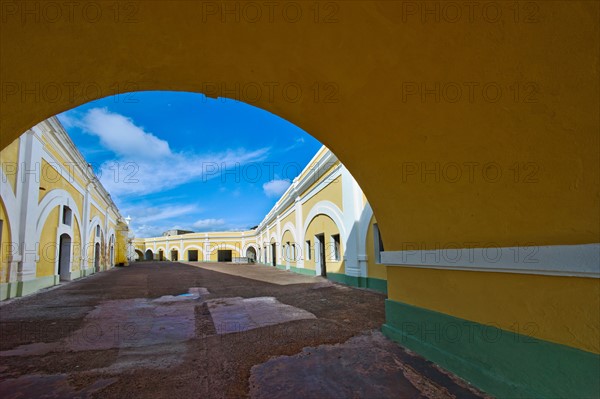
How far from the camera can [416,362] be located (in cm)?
340

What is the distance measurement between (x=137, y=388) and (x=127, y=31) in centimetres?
307

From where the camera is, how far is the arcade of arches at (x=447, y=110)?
2.20m

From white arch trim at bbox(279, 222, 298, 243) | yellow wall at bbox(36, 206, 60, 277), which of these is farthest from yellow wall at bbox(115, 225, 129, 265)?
yellow wall at bbox(36, 206, 60, 277)

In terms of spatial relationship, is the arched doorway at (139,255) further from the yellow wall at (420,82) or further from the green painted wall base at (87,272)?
the yellow wall at (420,82)

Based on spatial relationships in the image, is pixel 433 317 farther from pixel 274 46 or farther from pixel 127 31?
pixel 127 31

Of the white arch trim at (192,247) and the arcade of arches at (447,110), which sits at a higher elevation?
the arcade of arches at (447,110)

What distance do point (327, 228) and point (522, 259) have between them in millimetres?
10147

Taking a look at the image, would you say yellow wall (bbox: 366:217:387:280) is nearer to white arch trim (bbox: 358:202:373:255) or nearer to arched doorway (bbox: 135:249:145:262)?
white arch trim (bbox: 358:202:373:255)

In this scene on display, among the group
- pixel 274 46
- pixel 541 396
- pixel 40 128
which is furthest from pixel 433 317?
pixel 40 128

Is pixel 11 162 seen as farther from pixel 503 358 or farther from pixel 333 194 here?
pixel 503 358

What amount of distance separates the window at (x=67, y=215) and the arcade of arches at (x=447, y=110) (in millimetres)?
12809

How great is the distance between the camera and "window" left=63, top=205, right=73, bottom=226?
13883 mm

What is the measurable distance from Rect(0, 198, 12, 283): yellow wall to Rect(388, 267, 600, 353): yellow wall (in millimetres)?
9579

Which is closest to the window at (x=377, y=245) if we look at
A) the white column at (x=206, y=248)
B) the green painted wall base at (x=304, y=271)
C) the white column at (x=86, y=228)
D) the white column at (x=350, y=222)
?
the white column at (x=350, y=222)
